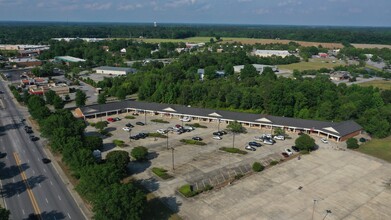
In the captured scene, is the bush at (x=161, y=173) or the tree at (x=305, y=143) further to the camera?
the tree at (x=305, y=143)

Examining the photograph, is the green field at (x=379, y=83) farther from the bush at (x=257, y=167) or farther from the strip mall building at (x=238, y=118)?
the bush at (x=257, y=167)

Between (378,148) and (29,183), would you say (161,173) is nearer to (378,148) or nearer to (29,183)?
(29,183)

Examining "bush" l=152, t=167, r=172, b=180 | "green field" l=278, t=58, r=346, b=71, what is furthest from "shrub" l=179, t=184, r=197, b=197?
"green field" l=278, t=58, r=346, b=71

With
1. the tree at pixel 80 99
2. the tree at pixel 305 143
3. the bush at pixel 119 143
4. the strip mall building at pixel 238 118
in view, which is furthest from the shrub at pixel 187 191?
the tree at pixel 80 99

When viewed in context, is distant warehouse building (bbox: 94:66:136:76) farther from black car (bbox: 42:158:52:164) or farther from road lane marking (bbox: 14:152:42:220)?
road lane marking (bbox: 14:152:42:220)

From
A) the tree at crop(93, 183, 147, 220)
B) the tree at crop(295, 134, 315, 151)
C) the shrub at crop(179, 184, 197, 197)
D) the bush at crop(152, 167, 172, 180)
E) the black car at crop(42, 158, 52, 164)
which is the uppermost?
the tree at crop(93, 183, 147, 220)
